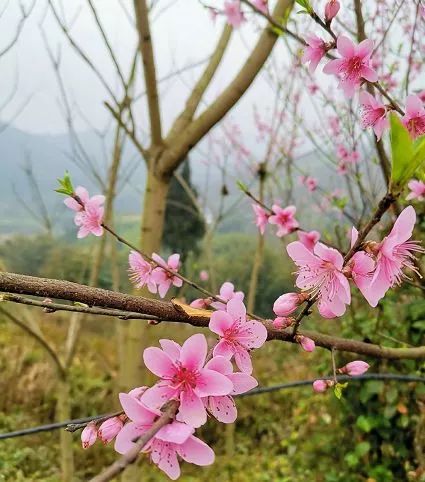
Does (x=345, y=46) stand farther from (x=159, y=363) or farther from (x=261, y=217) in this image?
(x=261, y=217)

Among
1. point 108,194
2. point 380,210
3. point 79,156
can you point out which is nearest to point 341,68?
point 380,210

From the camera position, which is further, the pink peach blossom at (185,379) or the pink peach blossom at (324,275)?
the pink peach blossom at (324,275)

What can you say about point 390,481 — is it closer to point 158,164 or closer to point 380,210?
point 158,164

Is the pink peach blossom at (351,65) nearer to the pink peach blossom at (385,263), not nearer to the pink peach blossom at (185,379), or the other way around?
the pink peach blossom at (385,263)

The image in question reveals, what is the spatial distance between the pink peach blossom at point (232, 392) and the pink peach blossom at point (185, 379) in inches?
0.7

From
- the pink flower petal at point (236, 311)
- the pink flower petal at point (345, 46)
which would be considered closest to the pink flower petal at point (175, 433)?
the pink flower petal at point (236, 311)

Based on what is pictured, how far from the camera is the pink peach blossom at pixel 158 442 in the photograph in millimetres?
535

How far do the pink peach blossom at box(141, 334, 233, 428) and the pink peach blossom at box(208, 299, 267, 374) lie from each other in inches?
3.1

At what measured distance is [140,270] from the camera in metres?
1.17

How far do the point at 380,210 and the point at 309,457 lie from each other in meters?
3.10

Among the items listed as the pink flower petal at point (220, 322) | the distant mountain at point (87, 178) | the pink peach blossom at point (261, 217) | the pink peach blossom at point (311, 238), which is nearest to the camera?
the pink flower petal at point (220, 322)

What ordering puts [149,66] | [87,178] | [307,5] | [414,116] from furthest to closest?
[87,178]
[149,66]
[307,5]
[414,116]

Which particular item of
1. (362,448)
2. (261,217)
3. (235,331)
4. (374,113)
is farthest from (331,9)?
(362,448)

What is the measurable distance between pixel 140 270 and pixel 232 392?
57 centimetres
